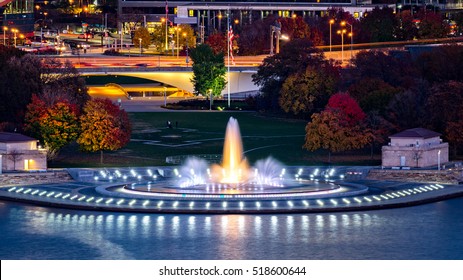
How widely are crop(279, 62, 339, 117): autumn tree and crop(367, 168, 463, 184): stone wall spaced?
122 ft

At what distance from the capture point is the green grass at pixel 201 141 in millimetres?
102750

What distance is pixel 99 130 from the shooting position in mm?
102938

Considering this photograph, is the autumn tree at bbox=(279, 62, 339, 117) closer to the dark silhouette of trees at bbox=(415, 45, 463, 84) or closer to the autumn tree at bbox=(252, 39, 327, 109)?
the autumn tree at bbox=(252, 39, 327, 109)

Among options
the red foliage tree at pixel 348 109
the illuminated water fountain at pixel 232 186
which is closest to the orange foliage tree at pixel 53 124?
the illuminated water fountain at pixel 232 186

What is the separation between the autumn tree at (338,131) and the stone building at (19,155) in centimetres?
2214

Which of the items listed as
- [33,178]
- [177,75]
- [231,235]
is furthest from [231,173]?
[177,75]

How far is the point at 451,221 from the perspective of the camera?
78875mm

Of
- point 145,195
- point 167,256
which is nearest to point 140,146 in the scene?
point 145,195

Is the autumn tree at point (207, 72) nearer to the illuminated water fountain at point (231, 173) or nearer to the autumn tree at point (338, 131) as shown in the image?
the illuminated water fountain at point (231, 173)

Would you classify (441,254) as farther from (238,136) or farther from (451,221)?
(238,136)

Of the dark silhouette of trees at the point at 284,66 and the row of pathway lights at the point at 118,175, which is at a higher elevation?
the dark silhouette of trees at the point at 284,66
